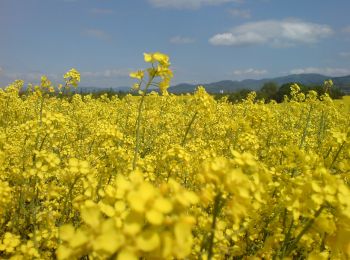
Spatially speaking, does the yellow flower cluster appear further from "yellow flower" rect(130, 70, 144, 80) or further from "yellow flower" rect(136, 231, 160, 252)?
"yellow flower" rect(136, 231, 160, 252)

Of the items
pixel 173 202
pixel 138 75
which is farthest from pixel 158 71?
pixel 173 202

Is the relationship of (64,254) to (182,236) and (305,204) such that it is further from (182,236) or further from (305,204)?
(305,204)

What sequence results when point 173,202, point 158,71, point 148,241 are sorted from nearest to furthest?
point 148,241, point 173,202, point 158,71

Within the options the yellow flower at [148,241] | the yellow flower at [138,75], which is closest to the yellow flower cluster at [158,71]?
the yellow flower at [138,75]

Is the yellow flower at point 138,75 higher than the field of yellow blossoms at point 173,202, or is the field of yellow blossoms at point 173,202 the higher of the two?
the yellow flower at point 138,75

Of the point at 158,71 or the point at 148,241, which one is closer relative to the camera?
the point at 148,241

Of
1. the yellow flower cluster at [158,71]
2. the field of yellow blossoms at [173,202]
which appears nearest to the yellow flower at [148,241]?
the field of yellow blossoms at [173,202]

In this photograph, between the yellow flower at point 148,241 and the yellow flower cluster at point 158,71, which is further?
the yellow flower cluster at point 158,71

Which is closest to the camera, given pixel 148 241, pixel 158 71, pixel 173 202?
pixel 148 241

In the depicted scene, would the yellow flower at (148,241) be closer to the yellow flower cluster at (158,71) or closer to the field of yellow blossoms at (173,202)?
the field of yellow blossoms at (173,202)

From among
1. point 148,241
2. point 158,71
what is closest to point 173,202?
point 148,241

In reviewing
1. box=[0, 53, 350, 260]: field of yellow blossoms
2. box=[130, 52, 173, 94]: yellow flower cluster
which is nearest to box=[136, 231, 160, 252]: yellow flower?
box=[0, 53, 350, 260]: field of yellow blossoms

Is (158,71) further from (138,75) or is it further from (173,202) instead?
(173,202)

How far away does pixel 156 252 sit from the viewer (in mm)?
1348
